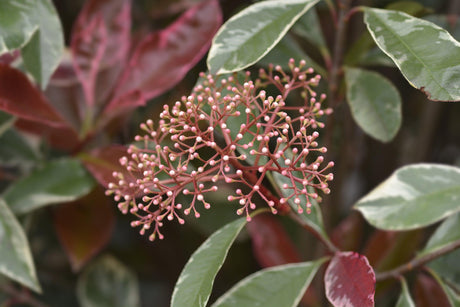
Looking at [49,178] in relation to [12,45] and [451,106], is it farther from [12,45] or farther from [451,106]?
[451,106]

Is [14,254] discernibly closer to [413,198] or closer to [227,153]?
[227,153]

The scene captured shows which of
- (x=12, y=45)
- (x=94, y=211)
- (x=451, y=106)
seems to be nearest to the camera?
(x=12, y=45)

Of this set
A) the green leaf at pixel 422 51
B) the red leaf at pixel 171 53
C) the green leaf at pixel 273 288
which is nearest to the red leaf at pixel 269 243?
the green leaf at pixel 273 288

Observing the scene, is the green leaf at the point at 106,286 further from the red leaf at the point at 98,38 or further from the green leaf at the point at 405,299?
the green leaf at the point at 405,299

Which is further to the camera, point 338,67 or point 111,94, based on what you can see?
point 111,94

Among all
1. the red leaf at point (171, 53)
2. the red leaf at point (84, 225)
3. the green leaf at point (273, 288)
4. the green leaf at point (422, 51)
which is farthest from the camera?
the red leaf at point (84, 225)

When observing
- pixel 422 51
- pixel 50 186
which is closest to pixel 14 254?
pixel 50 186

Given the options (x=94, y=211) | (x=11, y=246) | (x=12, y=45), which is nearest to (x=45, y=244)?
(x=94, y=211)
